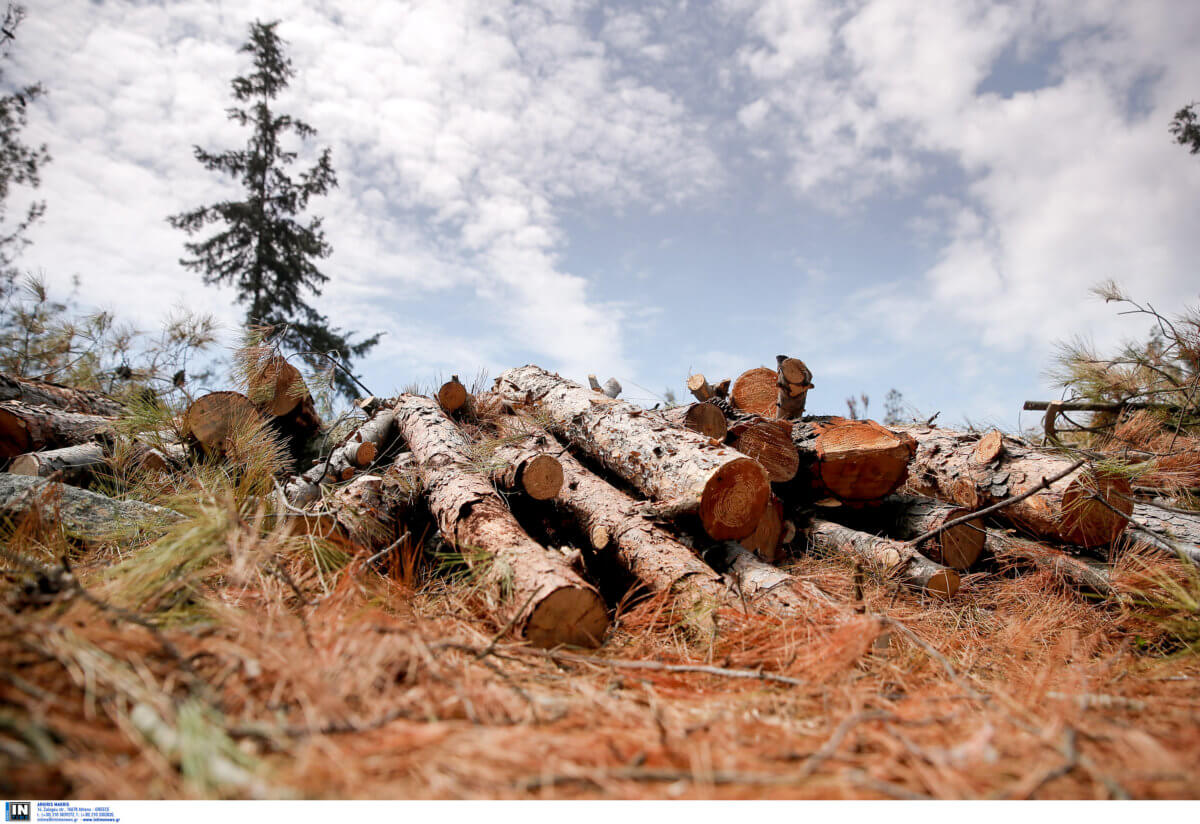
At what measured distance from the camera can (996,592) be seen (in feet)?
10.5

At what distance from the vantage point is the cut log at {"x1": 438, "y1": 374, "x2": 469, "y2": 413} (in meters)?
4.77

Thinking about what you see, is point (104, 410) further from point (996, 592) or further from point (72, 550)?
point (996, 592)

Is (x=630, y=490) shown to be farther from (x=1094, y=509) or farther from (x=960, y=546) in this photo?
(x=1094, y=509)

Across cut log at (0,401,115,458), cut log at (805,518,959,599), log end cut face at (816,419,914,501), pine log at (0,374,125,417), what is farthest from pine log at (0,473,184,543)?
log end cut face at (816,419,914,501)

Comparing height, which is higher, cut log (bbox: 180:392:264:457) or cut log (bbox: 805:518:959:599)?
cut log (bbox: 180:392:264:457)

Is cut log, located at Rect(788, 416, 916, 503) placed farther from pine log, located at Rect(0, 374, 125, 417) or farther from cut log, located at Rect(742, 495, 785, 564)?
pine log, located at Rect(0, 374, 125, 417)

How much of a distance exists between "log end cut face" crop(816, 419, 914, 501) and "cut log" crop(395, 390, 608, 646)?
208 cm

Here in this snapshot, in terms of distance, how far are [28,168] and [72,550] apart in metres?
11.6

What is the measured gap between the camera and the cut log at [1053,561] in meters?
3.13

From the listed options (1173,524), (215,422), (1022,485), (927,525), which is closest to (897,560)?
(927,525)

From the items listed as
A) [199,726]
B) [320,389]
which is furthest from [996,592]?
[320,389]

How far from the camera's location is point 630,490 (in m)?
3.55

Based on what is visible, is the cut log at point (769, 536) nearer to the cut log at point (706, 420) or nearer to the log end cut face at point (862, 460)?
the log end cut face at point (862, 460)

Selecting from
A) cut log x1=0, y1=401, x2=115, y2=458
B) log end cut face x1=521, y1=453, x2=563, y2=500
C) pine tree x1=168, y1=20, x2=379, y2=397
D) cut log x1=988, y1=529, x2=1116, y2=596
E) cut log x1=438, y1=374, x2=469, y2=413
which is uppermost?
pine tree x1=168, y1=20, x2=379, y2=397
